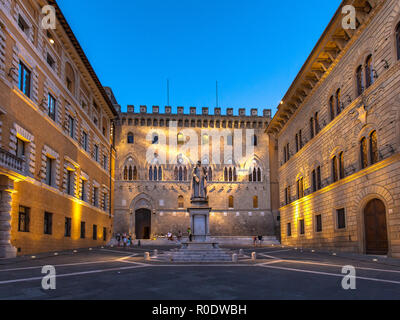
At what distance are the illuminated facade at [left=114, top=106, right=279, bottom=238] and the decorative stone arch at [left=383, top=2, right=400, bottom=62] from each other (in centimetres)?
3450

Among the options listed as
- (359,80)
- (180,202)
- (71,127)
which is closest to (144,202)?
(180,202)

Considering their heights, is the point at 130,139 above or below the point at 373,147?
above

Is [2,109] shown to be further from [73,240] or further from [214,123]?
[214,123]

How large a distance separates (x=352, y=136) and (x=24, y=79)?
740 inches

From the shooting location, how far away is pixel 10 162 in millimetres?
17453

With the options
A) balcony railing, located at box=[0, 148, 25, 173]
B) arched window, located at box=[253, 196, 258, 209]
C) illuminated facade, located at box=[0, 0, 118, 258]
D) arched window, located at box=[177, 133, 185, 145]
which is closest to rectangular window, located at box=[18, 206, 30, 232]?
illuminated facade, located at box=[0, 0, 118, 258]

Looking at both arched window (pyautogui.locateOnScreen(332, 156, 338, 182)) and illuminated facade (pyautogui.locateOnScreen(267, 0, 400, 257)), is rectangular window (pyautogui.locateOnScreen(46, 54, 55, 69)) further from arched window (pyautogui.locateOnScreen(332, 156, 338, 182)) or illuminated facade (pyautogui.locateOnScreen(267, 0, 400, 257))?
arched window (pyautogui.locateOnScreen(332, 156, 338, 182))

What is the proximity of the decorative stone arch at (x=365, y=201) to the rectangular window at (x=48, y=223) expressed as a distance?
18.4 meters

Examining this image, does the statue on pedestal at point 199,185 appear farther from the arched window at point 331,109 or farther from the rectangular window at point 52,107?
the arched window at point 331,109

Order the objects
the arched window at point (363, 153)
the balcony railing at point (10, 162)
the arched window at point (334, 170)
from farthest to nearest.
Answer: the arched window at point (334, 170)
the arched window at point (363, 153)
the balcony railing at point (10, 162)

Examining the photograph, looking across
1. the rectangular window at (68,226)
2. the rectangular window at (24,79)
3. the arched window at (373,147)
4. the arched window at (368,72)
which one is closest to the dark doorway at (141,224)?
the rectangular window at (68,226)

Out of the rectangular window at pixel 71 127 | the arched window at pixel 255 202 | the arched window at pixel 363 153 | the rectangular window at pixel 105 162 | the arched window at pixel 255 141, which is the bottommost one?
the arched window at pixel 255 202

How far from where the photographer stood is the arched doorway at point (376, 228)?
19922 millimetres

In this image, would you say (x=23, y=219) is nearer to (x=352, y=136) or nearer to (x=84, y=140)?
(x=84, y=140)
